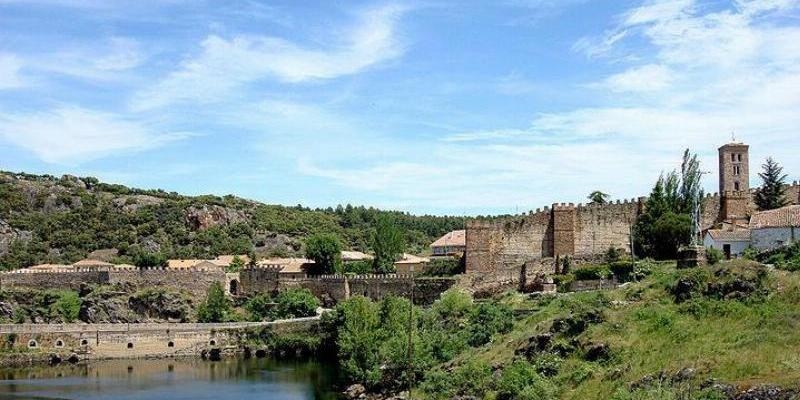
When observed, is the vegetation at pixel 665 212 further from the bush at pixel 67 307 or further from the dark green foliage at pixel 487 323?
the bush at pixel 67 307

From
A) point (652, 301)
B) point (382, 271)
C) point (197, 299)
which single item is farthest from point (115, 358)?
point (652, 301)

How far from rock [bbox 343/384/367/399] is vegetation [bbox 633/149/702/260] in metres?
19.0

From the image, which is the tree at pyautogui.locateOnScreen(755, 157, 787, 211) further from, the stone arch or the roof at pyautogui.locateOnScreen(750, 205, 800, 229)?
the stone arch

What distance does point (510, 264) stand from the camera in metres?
55.7

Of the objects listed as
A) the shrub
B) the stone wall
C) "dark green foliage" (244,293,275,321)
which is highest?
the stone wall

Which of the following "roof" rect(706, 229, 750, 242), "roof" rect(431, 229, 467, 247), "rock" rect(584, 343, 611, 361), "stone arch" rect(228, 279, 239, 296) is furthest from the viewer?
"roof" rect(431, 229, 467, 247)

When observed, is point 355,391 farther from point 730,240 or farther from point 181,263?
point 181,263

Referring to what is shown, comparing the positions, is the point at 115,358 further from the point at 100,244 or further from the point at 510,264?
the point at 100,244

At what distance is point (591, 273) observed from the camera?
49.2 meters

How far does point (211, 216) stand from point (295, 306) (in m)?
42.9

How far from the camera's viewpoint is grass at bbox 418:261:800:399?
25.0 m

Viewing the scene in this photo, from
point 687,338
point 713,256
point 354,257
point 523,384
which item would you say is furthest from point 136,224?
point 687,338

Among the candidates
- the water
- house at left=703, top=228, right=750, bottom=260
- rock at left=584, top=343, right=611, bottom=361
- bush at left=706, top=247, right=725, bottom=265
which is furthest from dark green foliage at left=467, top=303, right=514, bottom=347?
house at left=703, top=228, right=750, bottom=260

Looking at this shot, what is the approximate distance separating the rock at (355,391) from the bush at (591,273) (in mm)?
14262
